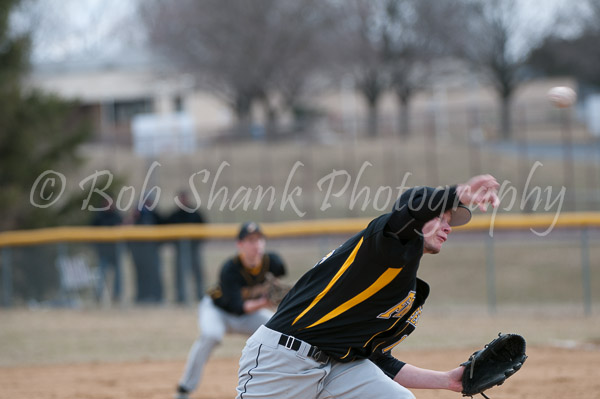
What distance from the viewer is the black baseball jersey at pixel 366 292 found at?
3746 millimetres

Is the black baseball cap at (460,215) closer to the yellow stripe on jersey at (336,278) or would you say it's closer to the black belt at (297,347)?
the yellow stripe on jersey at (336,278)

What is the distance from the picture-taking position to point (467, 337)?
36.1 ft

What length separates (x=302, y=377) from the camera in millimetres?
4133

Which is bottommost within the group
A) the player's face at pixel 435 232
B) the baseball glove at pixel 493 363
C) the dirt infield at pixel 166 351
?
the dirt infield at pixel 166 351

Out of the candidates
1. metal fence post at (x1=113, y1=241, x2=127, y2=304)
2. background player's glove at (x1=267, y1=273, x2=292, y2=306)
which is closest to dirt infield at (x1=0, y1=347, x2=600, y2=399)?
background player's glove at (x1=267, y1=273, x2=292, y2=306)

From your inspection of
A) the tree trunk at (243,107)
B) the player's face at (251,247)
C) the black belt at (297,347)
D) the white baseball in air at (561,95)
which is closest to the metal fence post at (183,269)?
the player's face at (251,247)

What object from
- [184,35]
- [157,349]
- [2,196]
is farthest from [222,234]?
[184,35]

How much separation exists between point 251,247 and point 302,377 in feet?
11.0

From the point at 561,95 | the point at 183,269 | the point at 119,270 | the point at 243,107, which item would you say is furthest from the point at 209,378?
the point at 243,107

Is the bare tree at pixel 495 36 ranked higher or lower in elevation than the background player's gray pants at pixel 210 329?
higher

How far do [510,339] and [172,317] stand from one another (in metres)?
9.93

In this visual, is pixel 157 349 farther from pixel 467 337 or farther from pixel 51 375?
pixel 467 337

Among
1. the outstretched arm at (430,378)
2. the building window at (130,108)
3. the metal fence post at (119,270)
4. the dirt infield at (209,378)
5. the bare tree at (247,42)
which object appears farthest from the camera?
the building window at (130,108)

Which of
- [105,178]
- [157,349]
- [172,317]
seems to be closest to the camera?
[157,349]
